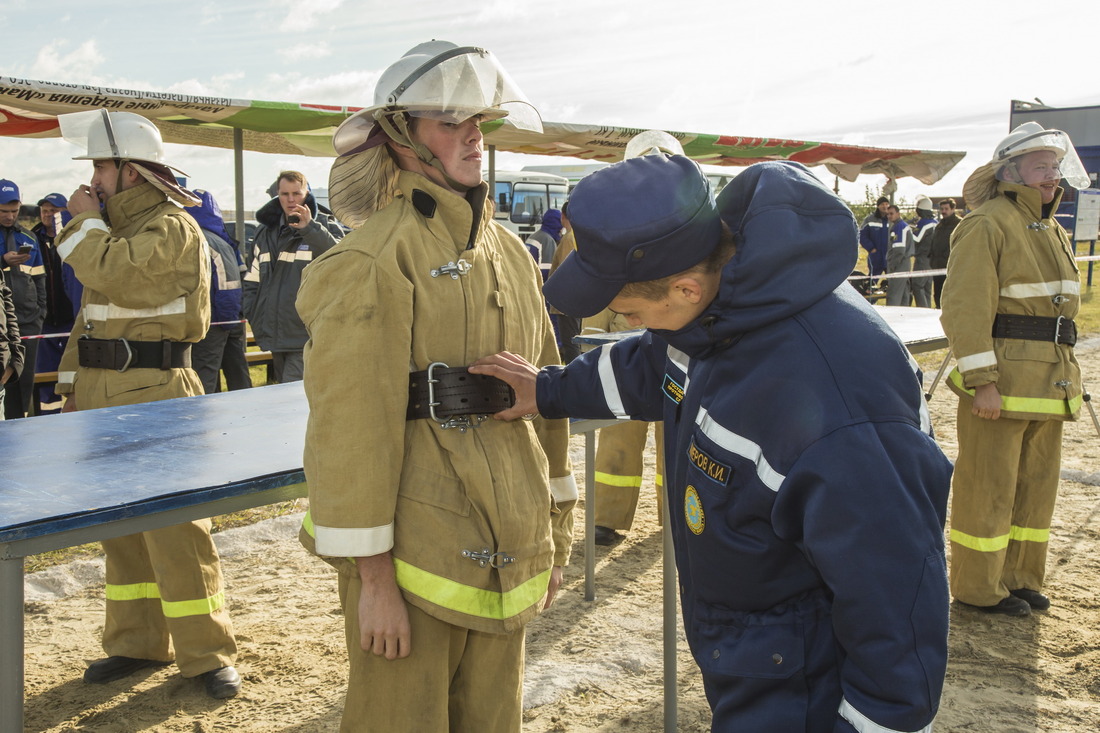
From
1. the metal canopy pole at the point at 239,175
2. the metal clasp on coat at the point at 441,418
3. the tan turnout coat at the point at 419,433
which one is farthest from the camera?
the metal canopy pole at the point at 239,175

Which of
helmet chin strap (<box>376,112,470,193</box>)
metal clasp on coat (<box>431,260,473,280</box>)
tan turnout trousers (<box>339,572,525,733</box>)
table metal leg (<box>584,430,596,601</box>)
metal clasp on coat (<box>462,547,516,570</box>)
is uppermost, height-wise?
helmet chin strap (<box>376,112,470,193</box>)

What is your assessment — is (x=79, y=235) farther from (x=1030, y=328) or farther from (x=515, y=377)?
(x=1030, y=328)

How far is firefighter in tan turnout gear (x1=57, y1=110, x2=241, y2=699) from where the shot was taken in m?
3.42

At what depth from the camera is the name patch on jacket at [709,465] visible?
4.79 feet

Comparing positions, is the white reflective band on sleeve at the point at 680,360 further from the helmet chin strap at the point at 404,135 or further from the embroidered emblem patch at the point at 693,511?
the helmet chin strap at the point at 404,135

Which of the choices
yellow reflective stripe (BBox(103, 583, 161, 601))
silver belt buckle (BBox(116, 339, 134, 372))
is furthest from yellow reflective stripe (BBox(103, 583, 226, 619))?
silver belt buckle (BBox(116, 339, 134, 372))

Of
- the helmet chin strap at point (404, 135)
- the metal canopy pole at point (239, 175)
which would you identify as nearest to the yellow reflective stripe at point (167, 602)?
the helmet chin strap at point (404, 135)

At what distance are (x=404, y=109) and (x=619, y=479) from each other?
3690mm

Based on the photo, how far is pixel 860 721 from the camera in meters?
1.34

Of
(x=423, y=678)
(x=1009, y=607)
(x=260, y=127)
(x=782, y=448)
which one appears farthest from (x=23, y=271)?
(x=782, y=448)

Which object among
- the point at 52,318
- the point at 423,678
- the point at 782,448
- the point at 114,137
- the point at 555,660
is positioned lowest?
the point at 555,660

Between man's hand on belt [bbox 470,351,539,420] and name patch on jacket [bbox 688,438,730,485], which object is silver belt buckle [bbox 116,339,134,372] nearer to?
man's hand on belt [bbox 470,351,539,420]

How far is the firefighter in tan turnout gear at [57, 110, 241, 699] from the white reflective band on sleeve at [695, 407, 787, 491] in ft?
8.39

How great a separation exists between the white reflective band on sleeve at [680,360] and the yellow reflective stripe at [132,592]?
8.72 feet
